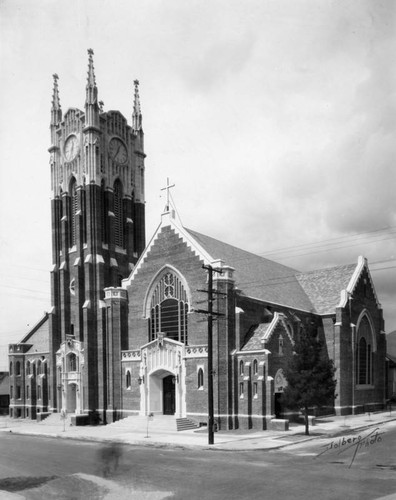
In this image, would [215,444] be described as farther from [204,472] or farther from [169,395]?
[169,395]

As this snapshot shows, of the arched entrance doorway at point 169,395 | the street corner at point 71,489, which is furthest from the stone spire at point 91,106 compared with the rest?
the street corner at point 71,489

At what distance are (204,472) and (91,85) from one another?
1427 inches

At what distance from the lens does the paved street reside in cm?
1521

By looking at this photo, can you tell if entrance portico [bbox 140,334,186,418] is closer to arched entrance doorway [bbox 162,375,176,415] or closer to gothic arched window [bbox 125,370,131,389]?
arched entrance doorway [bbox 162,375,176,415]

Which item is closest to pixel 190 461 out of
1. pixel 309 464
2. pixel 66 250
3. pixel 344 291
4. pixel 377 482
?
pixel 309 464

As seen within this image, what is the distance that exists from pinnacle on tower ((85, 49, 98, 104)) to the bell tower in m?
0.08

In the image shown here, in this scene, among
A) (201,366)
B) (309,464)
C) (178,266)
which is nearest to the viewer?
(309,464)

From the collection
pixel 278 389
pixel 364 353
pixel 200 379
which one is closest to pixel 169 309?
pixel 200 379

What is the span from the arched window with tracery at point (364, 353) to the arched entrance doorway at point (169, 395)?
1559 cm

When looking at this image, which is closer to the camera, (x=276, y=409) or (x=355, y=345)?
(x=276, y=409)

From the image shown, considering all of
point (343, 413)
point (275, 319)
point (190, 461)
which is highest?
point (275, 319)

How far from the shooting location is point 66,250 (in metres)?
47.1

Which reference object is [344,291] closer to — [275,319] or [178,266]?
[275,319]

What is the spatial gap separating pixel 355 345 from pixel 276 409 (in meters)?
12.3
